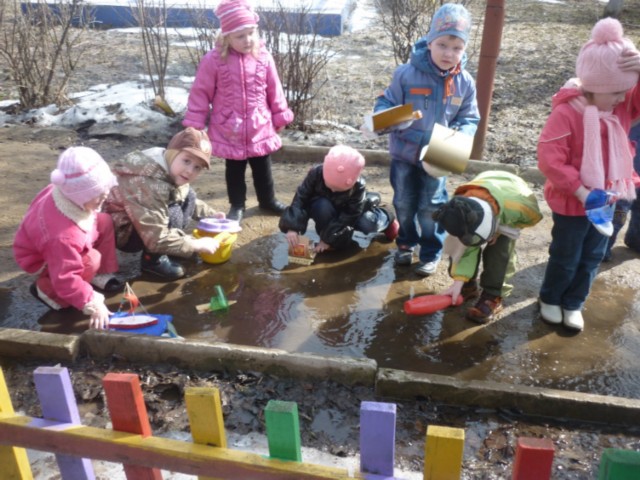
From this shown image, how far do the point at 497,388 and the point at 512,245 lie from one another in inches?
37.8

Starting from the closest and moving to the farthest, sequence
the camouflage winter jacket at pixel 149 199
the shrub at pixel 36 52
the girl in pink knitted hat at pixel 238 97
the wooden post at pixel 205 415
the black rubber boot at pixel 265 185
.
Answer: the wooden post at pixel 205 415
the camouflage winter jacket at pixel 149 199
the girl in pink knitted hat at pixel 238 97
the black rubber boot at pixel 265 185
the shrub at pixel 36 52

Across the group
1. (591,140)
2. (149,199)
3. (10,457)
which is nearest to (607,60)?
(591,140)

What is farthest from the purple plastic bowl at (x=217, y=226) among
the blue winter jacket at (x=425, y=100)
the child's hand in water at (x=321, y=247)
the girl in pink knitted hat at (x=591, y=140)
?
the girl in pink knitted hat at (x=591, y=140)

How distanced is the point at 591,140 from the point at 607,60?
37cm

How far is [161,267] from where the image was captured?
3793mm

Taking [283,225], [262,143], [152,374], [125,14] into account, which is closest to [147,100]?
[262,143]

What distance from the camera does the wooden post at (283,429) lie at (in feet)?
5.33

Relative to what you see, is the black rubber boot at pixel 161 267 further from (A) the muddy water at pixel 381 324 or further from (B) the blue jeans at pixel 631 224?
(B) the blue jeans at pixel 631 224

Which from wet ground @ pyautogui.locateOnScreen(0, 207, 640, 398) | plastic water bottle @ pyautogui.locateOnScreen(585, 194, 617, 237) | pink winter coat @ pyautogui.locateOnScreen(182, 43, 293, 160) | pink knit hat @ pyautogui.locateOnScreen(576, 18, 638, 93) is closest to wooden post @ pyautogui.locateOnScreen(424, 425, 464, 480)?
wet ground @ pyautogui.locateOnScreen(0, 207, 640, 398)

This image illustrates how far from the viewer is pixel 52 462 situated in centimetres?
238

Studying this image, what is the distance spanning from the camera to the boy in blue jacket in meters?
3.44

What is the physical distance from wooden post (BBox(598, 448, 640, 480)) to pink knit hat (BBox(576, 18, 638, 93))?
1957 mm

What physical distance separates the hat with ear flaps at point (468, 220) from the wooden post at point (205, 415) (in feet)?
5.63

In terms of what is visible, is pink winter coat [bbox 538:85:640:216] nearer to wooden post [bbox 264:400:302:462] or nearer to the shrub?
wooden post [bbox 264:400:302:462]
